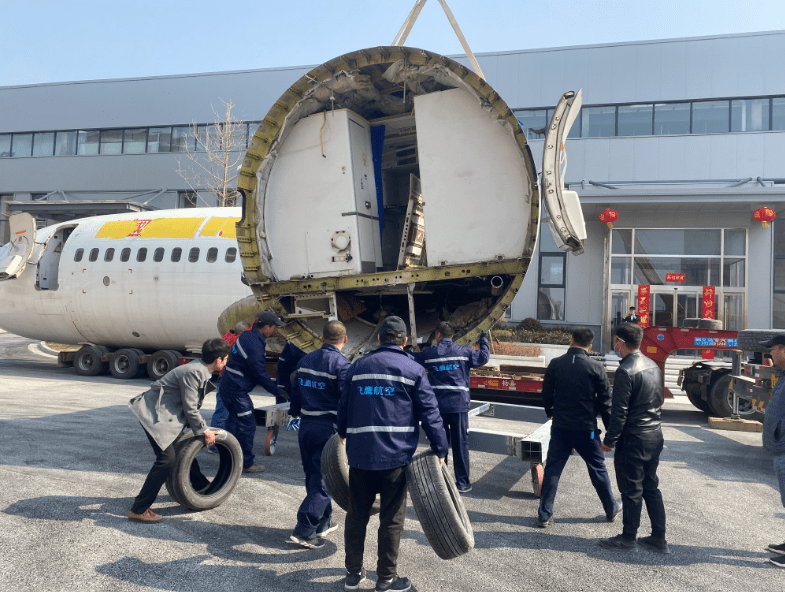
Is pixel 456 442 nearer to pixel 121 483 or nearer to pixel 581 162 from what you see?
pixel 121 483

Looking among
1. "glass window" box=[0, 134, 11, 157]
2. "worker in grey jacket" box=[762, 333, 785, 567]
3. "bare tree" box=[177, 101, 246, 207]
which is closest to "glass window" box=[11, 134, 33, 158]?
"glass window" box=[0, 134, 11, 157]

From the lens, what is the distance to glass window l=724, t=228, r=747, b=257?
19516 millimetres

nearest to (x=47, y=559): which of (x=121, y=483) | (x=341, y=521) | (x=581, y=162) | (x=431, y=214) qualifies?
(x=121, y=483)

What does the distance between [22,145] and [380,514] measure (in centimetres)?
3647

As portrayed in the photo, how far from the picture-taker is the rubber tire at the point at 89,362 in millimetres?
14328

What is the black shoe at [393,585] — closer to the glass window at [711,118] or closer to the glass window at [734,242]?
the glass window at [734,242]

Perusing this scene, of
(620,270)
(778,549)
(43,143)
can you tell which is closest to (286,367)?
(778,549)

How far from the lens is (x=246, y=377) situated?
6418mm

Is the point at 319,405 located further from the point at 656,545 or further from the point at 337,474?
the point at 656,545

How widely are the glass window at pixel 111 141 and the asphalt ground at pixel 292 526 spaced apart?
2600 cm

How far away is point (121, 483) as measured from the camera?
226 inches

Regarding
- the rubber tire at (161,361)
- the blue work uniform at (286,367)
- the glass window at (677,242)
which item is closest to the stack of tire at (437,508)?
the blue work uniform at (286,367)

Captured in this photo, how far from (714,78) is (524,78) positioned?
730cm

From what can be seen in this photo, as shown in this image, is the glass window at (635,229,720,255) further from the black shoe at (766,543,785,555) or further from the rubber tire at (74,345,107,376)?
the rubber tire at (74,345,107,376)
